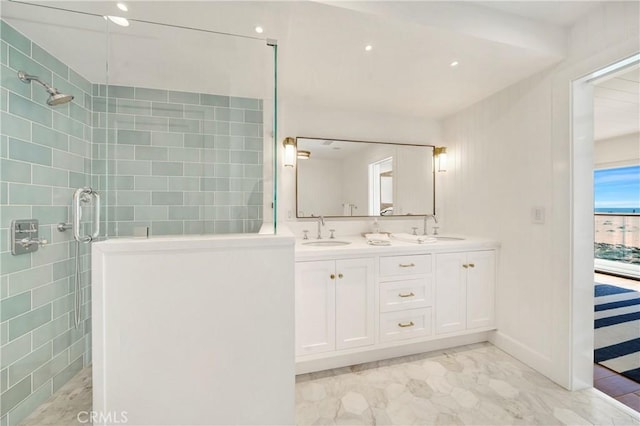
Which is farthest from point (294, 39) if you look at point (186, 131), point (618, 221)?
point (618, 221)

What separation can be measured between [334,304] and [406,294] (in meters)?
0.61

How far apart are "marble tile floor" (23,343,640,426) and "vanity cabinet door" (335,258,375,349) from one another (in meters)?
0.26

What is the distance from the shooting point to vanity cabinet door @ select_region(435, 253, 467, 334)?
2203mm

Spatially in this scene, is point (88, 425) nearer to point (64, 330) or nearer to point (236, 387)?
point (64, 330)

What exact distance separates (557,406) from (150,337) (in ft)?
7.65

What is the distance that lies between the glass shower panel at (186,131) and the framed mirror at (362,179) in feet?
3.64

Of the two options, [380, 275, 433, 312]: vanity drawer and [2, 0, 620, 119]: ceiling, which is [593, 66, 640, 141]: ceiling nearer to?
[2, 0, 620, 119]: ceiling

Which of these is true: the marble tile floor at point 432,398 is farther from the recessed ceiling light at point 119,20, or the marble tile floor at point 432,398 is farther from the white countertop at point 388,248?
the recessed ceiling light at point 119,20

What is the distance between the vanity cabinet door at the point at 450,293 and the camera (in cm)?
220

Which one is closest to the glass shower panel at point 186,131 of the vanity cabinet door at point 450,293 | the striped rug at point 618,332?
the vanity cabinet door at point 450,293

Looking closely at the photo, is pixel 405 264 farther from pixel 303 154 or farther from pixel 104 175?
pixel 104 175

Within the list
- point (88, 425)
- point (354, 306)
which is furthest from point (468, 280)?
point (88, 425)

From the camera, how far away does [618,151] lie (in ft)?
14.6

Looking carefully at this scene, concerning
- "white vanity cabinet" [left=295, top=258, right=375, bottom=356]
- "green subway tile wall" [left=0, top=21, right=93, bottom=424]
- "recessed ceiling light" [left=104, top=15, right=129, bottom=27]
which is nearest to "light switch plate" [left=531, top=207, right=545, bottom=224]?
"white vanity cabinet" [left=295, top=258, right=375, bottom=356]
